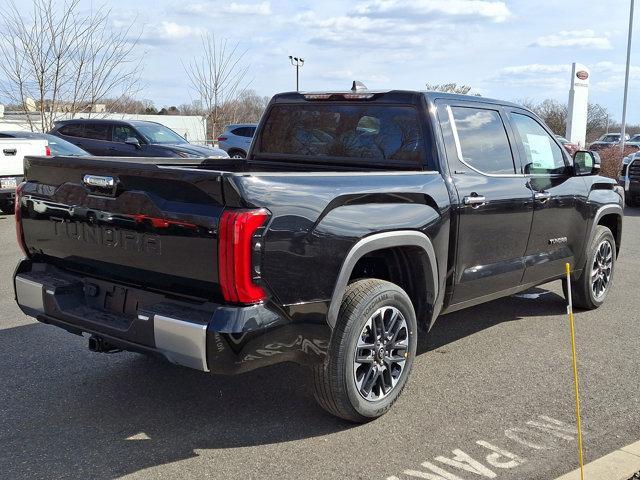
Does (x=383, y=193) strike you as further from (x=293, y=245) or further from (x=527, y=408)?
(x=527, y=408)

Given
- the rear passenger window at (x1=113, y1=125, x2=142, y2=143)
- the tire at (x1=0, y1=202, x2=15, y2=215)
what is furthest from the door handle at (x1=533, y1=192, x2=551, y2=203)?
the rear passenger window at (x1=113, y1=125, x2=142, y2=143)

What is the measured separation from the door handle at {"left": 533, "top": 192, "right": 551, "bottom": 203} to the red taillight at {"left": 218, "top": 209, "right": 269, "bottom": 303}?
2.83 meters

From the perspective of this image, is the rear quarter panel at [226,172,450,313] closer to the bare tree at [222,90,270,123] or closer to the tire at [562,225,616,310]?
the tire at [562,225,616,310]

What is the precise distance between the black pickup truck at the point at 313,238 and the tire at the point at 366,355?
0.01 metres

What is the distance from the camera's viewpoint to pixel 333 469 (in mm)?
3490

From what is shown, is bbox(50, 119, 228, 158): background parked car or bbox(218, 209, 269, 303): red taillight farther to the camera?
bbox(50, 119, 228, 158): background parked car

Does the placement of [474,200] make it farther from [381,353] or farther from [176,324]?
[176,324]

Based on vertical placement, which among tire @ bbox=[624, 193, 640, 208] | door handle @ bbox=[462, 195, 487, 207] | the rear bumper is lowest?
tire @ bbox=[624, 193, 640, 208]

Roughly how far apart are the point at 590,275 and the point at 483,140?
216 cm

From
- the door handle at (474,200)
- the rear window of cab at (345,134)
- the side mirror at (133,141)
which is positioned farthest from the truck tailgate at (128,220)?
the side mirror at (133,141)

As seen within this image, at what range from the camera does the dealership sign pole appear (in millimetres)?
28766

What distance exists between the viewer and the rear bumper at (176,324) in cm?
323

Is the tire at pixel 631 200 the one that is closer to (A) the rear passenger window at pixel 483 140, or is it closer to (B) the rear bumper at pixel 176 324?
(A) the rear passenger window at pixel 483 140

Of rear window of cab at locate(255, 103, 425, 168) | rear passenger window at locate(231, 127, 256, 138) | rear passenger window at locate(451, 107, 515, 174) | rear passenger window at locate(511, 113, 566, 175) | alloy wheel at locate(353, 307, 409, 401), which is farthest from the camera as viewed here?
rear passenger window at locate(231, 127, 256, 138)
